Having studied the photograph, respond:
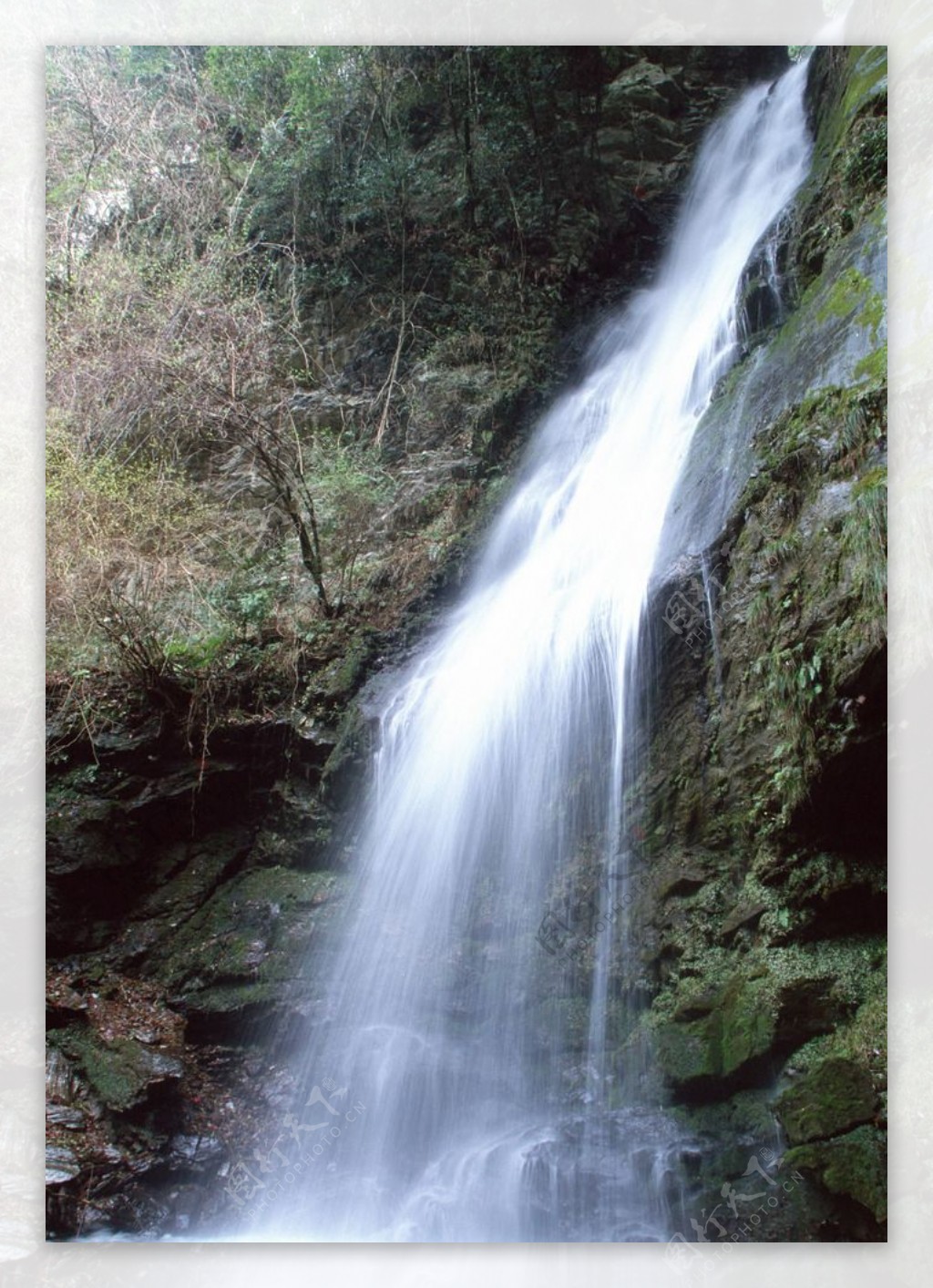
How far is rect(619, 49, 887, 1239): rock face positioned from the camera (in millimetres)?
2387

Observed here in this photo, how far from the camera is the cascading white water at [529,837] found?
8.02 ft

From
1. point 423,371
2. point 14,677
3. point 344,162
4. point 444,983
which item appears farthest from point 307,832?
point 344,162

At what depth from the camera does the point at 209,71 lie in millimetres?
2773

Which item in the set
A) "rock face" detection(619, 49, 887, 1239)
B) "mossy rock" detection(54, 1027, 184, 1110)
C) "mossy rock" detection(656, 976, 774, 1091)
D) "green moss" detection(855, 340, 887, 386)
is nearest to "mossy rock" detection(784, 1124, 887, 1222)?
"rock face" detection(619, 49, 887, 1239)

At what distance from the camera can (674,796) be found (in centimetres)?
259

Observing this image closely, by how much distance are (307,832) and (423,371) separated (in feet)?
5.46

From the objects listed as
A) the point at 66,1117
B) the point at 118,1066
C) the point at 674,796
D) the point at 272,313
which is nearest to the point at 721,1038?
the point at 674,796

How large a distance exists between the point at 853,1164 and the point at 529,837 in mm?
1264

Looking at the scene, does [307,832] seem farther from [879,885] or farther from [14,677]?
[879,885]

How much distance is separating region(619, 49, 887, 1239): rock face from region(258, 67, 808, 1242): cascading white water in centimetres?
17

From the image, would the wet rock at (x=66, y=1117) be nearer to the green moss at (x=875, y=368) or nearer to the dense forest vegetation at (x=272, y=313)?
the dense forest vegetation at (x=272, y=313)

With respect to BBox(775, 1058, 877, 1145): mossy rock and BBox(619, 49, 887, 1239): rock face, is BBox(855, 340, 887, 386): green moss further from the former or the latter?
BBox(775, 1058, 877, 1145): mossy rock

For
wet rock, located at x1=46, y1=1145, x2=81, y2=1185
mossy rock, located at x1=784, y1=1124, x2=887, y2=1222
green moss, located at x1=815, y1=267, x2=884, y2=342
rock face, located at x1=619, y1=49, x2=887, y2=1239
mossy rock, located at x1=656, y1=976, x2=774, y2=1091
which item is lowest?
wet rock, located at x1=46, y1=1145, x2=81, y2=1185

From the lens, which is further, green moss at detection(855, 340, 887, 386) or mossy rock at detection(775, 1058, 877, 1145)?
green moss at detection(855, 340, 887, 386)
